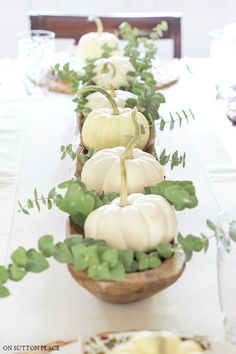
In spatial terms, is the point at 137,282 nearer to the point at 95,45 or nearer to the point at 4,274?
the point at 4,274

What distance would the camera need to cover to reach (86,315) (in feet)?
2.57

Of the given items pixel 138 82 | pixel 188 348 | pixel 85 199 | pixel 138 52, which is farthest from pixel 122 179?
pixel 138 52

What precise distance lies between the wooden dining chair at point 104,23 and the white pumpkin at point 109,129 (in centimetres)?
108

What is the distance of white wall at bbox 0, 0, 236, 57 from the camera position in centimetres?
283

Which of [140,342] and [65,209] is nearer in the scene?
[140,342]

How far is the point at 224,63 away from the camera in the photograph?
1689 millimetres

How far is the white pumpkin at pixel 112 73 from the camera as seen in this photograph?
1.42m

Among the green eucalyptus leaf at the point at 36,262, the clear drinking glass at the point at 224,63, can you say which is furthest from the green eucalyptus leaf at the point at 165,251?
the clear drinking glass at the point at 224,63

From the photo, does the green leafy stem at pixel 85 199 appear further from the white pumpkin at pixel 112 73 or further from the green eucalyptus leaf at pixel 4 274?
the white pumpkin at pixel 112 73

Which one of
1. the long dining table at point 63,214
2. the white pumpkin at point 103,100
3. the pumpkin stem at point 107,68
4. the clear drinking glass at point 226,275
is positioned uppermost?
the pumpkin stem at point 107,68

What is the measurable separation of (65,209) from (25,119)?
0.77m

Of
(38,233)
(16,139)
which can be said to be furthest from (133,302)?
(16,139)

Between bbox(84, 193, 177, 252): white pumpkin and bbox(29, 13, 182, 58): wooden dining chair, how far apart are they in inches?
57.4

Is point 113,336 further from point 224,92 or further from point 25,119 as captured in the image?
point 224,92
